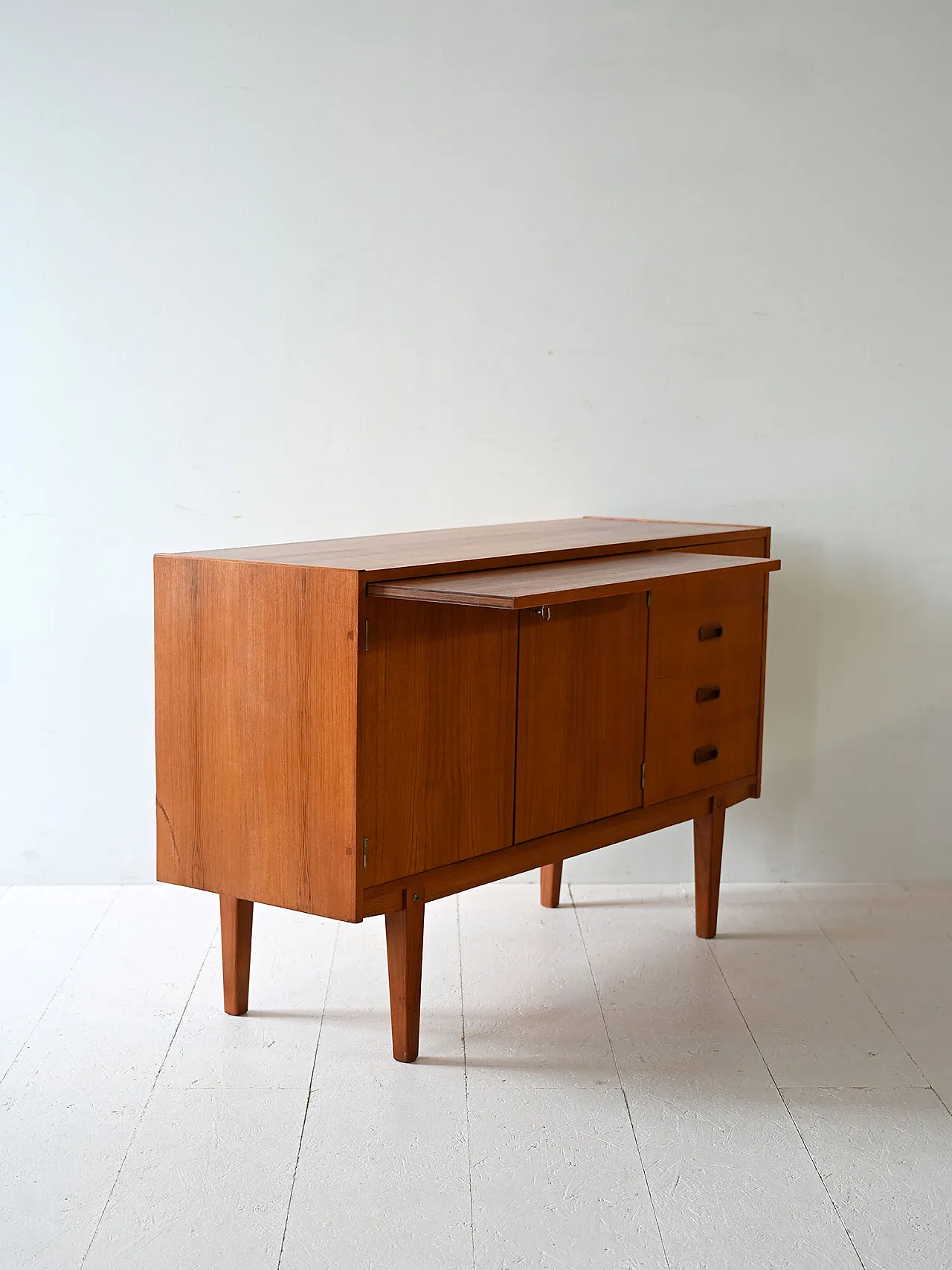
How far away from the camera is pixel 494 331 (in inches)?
120

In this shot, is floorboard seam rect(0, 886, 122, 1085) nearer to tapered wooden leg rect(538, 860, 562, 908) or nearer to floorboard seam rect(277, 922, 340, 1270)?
floorboard seam rect(277, 922, 340, 1270)

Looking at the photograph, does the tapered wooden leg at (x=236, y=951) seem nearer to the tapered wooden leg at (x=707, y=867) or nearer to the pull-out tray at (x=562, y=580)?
the pull-out tray at (x=562, y=580)

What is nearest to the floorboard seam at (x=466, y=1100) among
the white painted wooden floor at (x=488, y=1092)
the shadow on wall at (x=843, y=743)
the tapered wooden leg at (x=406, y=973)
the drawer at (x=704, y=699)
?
the white painted wooden floor at (x=488, y=1092)

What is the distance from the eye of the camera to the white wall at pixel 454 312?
2936mm

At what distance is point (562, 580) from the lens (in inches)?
80.2

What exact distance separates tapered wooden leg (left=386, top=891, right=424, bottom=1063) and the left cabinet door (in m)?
0.09

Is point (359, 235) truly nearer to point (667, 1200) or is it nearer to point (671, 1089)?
point (671, 1089)

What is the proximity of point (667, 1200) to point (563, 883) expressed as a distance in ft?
4.59

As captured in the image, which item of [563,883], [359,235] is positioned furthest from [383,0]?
[563,883]

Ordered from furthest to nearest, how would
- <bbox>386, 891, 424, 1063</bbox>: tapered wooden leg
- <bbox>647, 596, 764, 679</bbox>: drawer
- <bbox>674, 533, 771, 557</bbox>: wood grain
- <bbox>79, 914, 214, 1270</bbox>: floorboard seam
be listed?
<bbox>674, 533, 771, 557</bbox>: wood grain < <bbox>647, 596, 764, 679</bbox>: drawer < <bbox>386, 891, 424, 1063</bbox>: tapered wooden leg < <bbox>79, 914, 214, 1270</bbox>: floorboard seam

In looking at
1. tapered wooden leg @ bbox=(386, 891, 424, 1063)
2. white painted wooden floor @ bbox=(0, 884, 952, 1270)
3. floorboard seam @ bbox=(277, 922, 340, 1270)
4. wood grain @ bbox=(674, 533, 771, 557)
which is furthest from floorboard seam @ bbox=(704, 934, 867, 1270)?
wood grain @ bbox=(674, 533, 771, 557)

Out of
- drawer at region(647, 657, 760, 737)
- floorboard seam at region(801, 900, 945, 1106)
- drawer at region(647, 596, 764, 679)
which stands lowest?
floorboard seam at region(801, 900, 945, 1106)

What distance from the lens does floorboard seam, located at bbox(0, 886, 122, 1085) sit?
2187mm

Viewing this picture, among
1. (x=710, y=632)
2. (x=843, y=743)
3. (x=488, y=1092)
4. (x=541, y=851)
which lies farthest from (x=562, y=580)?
(x=843, y=743)
